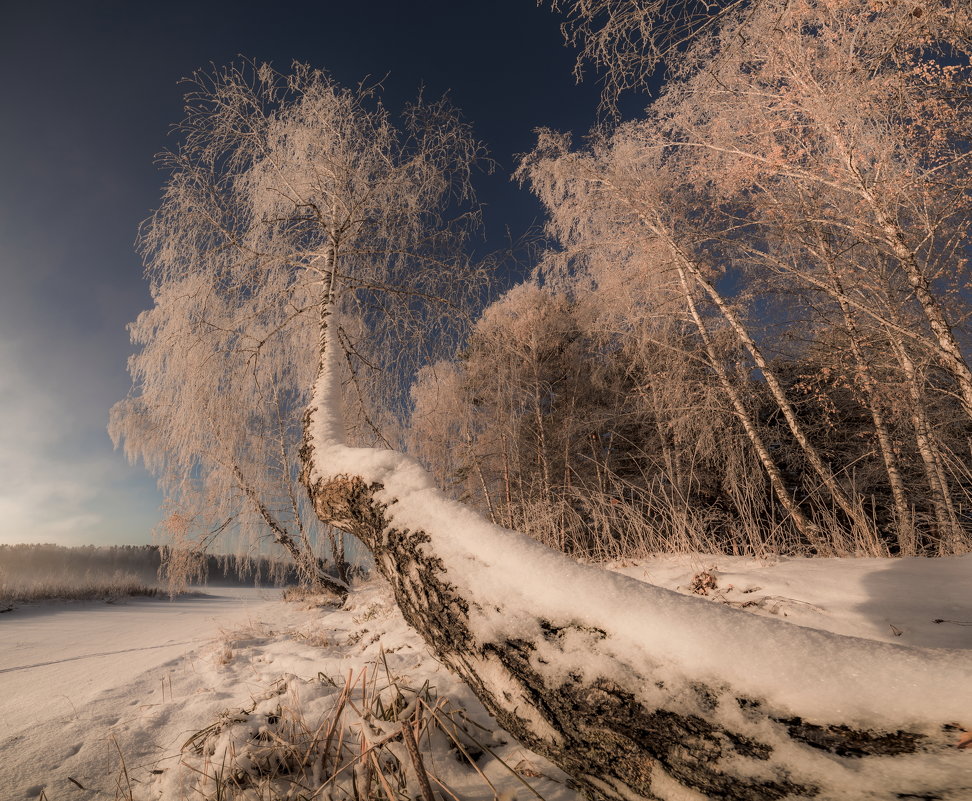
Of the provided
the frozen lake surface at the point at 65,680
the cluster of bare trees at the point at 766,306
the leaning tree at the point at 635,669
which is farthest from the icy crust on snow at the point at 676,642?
the cluster of bare trees at the point at 766,306

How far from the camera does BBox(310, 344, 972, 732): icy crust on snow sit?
718 millimetres

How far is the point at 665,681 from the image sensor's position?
0.89 m

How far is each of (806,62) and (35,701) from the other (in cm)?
798

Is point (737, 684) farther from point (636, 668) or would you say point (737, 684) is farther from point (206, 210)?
point (206, 210)

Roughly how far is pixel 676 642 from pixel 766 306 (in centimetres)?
779

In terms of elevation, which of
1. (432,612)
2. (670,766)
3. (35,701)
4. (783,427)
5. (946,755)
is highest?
A: (783,427)

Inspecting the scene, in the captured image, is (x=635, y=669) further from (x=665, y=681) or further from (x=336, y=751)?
(x=336, y=751)

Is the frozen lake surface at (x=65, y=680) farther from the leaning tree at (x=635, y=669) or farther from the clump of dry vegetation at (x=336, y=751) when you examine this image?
the leaning tree at (x=635, y=669)

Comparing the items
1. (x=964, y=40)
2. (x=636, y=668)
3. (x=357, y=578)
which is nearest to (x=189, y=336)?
(x=636, y=668)

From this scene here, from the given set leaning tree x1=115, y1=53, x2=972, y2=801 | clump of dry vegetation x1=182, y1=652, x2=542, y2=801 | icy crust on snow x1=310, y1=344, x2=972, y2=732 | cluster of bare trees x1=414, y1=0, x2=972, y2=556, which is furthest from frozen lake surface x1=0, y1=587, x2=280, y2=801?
cluster of bare trees x1=414, y1=0, x2=972, y2=556

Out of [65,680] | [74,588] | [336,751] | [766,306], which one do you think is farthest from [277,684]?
[74,588]

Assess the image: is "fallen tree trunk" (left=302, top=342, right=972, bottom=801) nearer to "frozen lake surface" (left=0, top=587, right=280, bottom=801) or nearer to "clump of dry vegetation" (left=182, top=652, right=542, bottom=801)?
"clump of dry vegetation" (left=182, top=652, right=542, bottom=801)

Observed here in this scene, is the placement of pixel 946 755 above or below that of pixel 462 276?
below

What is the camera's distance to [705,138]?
573 cm
